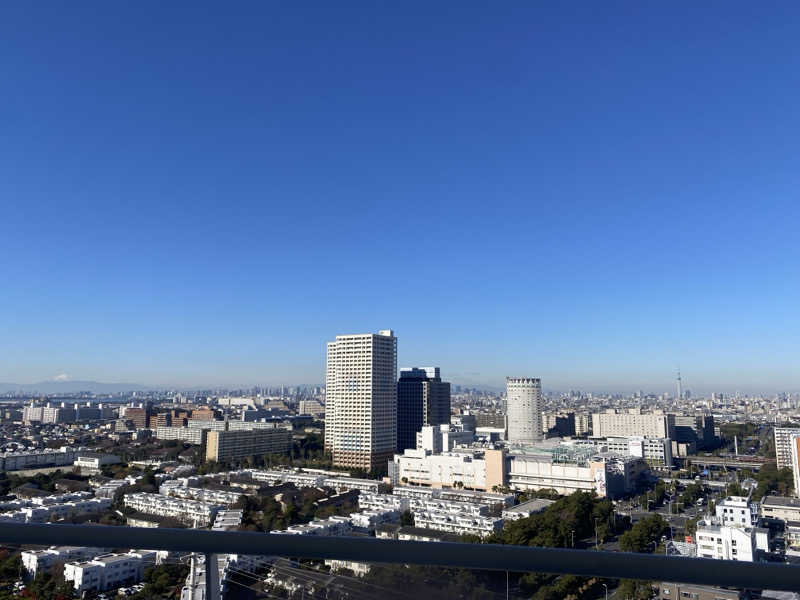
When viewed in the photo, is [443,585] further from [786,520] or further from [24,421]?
[24,421]

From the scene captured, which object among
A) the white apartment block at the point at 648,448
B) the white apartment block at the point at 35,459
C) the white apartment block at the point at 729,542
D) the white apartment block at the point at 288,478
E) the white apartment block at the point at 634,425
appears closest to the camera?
the white apartment block at the point at 729,542

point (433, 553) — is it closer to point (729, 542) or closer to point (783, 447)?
point (729, 542)

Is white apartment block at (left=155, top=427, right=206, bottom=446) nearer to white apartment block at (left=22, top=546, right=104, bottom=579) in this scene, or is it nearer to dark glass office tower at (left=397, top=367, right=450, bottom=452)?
dark glass office tower at (left=397, top=367, right=450, bottom=452)

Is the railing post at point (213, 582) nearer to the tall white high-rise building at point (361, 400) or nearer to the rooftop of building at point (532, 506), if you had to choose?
the rooftop of building at point (532, 506)

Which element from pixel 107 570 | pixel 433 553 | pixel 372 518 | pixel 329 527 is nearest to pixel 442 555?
pixel 433 553

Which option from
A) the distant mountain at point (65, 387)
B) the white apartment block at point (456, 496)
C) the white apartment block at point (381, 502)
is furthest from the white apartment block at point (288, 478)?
the distant mountain at point (65, 387)

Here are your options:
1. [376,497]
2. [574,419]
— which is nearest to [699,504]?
[376,497]
